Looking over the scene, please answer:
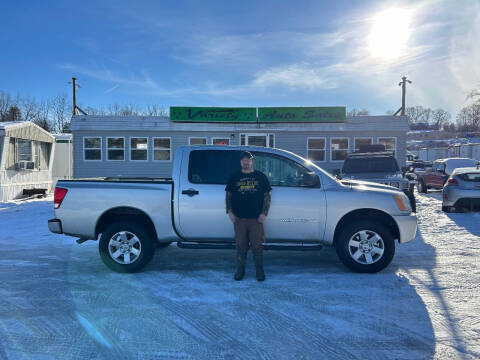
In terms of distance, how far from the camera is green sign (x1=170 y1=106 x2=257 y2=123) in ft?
54.0

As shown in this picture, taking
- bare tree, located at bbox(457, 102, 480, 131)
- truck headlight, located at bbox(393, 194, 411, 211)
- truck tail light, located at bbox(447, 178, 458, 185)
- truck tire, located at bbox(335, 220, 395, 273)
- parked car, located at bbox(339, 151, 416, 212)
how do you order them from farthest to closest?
bare tree, located at bbox(457, 102, 480, 131), truck tail light, located at bbox(447, 178, 458, 185), parked car, located at bbox(339, 151, 416, 212), truck headlight, located at bbox(393, 194, 411, 211), truck tire, located at bbox(335, 220, 395, 273)

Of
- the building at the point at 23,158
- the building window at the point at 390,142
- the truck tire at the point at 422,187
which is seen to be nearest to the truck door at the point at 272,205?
the building window at the point at 390,142

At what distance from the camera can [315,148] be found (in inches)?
665

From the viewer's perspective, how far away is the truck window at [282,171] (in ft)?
17.2

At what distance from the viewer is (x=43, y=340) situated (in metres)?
3.30

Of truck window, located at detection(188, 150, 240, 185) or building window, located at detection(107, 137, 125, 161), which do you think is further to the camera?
building window, located at detection(107, 137, 125, 161)

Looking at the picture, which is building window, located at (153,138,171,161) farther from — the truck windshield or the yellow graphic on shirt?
the yellow graphic on shirt

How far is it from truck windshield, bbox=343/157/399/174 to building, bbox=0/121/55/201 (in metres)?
14.1

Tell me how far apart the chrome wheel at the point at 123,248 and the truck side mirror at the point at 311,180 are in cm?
266

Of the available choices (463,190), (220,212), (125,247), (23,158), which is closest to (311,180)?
(220,212)

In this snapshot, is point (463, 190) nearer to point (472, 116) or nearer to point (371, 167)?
point (371, 167)

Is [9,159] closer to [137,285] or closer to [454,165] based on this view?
[137,285]

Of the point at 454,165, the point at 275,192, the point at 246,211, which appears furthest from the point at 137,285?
the point at 454,165

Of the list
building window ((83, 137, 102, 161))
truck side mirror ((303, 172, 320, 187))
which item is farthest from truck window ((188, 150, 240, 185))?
building window ((83, 137, 102, 161))
